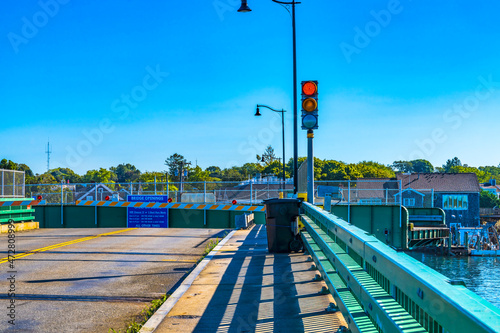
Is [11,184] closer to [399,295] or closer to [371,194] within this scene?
[399,295]

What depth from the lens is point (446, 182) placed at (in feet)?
270

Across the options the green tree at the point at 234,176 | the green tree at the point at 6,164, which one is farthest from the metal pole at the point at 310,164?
the green tree at the point at 234,176

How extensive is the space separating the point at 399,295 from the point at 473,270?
62.5 m

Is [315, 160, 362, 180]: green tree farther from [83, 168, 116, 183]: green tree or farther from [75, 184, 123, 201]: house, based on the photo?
[75, 184, 123, 201]: house

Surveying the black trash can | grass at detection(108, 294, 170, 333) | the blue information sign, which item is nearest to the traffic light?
the black trash can

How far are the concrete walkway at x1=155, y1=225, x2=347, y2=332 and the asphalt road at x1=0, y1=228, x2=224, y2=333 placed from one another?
36.0 inches

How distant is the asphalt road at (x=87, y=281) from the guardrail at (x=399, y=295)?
3438 millimetres

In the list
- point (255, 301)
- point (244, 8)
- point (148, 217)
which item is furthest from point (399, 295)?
point (148, 217)

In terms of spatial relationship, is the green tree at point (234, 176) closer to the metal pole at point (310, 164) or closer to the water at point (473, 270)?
the water at point (473, 270)

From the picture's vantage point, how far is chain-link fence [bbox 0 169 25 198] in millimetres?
23500

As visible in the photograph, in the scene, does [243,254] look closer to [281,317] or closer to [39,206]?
[281,317]

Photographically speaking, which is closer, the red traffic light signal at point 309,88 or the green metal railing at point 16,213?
the red traffic light signal at point 309,88

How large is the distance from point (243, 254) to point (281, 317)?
6077mm

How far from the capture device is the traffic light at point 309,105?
1019 cm
